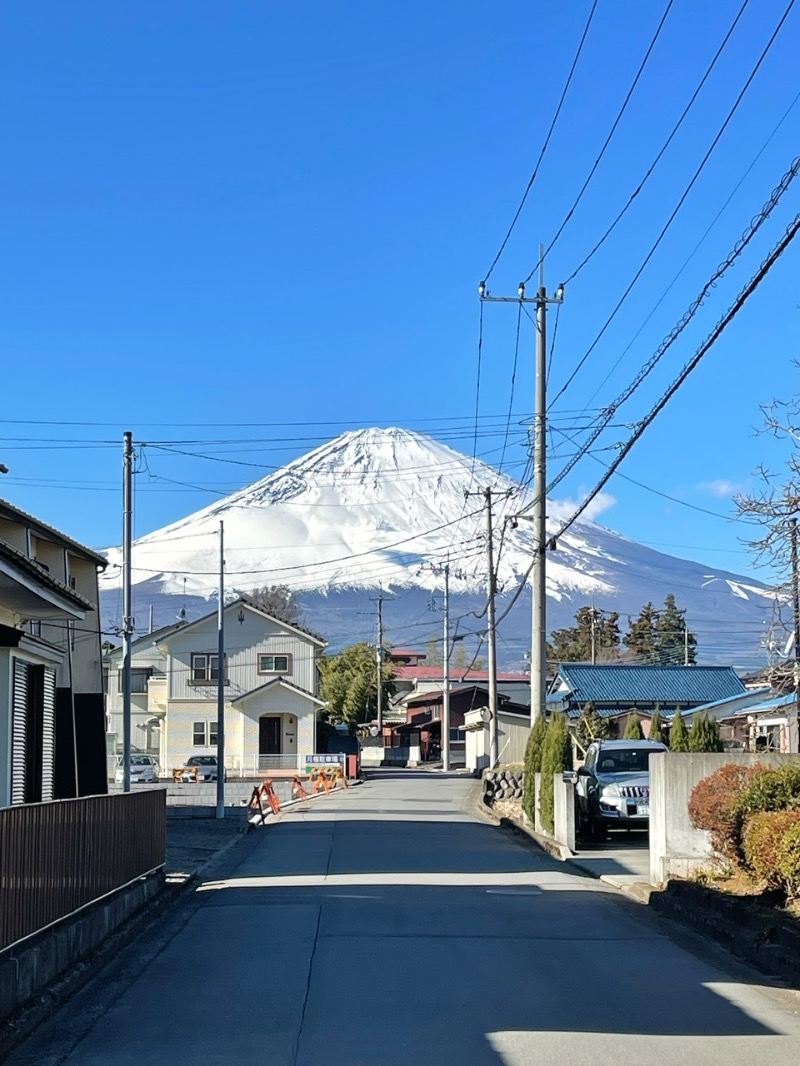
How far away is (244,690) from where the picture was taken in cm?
7019

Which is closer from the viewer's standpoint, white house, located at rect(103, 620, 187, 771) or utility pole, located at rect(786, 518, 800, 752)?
utility pole, located at rect(786, 518, 800, 752)

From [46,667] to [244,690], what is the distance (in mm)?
51825

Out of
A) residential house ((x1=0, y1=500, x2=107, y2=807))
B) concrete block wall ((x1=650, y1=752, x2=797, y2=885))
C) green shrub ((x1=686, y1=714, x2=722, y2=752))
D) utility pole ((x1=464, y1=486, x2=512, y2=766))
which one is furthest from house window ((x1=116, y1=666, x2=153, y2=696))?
concrete block wall ((x1=650, y1=752, x2=797, y2=885))

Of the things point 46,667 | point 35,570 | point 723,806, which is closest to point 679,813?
point 723,806

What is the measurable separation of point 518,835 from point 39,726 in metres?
12.9

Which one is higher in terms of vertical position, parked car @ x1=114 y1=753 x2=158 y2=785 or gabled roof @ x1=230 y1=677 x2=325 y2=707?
gabled roof @ x1=230 y1=677 x2=325 y2=707

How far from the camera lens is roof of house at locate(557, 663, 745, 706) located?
46.0 m

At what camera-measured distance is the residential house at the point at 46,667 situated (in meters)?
15.7

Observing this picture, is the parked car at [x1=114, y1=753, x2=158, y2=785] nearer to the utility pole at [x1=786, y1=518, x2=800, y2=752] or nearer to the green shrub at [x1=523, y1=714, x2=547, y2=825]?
the green shrub at [x1=523, y1=714, x2=547, y2=825]

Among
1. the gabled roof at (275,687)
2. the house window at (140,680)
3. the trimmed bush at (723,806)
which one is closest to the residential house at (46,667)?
the trimmed bush at (723,806)

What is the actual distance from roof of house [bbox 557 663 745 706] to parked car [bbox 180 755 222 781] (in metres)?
19.9

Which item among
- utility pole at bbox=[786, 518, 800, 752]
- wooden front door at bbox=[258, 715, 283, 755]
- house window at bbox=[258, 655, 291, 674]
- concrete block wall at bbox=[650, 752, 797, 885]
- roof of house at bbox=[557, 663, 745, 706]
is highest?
utility pole at bbox=[786, 518, 800, 752]

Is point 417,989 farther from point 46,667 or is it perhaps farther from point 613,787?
point 613,787

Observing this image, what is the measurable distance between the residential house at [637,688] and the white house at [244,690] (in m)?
22.8
